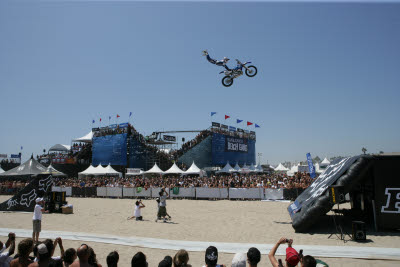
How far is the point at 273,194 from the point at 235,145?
20.8 m

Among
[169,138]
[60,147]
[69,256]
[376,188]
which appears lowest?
[69,256]

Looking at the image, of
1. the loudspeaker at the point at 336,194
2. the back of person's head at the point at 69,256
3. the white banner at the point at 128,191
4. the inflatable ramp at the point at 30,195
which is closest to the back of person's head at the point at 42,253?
the back of person's head at the point at 69,256

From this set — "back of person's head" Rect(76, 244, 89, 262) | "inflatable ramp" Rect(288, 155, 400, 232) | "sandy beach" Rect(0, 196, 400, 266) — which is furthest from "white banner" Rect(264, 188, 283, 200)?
"back of person's head" Rect(76, 244, 89, 262)

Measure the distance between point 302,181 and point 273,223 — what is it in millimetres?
11999

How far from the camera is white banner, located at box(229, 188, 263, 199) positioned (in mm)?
23594

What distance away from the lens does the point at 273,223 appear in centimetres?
1279

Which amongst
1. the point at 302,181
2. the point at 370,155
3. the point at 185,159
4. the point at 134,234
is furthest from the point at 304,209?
the point at 185,159

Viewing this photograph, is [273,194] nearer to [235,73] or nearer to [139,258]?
[235,73]

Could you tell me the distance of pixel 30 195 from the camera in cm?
1762

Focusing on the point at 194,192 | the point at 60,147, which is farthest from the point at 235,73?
the point at 60,147

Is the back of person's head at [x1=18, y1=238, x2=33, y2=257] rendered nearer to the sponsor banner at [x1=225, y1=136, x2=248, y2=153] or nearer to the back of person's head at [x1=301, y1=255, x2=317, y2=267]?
the back of person's head at [x1=301, y1=255, x2=317, y2=267]

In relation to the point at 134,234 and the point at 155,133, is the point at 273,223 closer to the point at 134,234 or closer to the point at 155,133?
the point at 134,234

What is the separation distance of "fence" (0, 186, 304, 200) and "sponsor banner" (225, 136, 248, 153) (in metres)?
17.2

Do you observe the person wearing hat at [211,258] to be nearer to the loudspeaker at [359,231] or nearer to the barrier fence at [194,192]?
the loudspeaker at [359,231]
